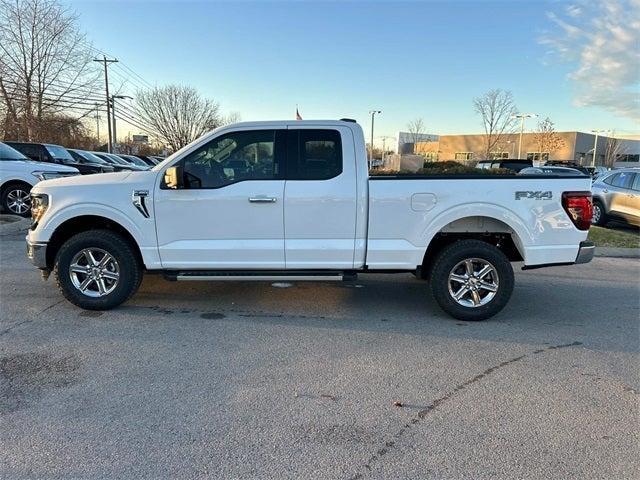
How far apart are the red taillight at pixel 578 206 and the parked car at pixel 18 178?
10890mm

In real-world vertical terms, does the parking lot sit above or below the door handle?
below

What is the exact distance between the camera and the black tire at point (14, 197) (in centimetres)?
1112

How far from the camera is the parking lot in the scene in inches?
103

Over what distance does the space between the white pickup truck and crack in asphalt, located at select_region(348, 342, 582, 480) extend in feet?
2.76

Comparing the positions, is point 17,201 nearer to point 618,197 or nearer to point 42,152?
point 42,152

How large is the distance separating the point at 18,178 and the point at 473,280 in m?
10.9

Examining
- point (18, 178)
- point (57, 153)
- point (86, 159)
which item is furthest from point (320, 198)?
point (86, 159)

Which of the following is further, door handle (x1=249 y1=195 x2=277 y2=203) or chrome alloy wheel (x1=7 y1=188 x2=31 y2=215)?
chrome alloy wheel (x1=7 y1=188 x2=31 y2=215)

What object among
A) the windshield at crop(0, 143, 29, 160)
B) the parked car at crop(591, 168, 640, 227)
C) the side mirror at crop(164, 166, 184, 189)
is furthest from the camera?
the parked car at crop(591, 168, 640, 227)

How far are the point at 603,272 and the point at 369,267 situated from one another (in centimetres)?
487

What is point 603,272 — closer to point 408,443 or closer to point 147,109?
point 408,443

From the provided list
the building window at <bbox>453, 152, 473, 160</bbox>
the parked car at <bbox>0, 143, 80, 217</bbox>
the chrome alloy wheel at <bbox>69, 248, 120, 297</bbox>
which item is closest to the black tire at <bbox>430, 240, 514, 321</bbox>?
the chrome alloy wheel at <bbox>69, 248, 120, 297</bbox>

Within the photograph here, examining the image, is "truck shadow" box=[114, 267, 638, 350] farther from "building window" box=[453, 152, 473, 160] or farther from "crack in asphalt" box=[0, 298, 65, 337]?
"building window" box=[453, 152, 473, 160]

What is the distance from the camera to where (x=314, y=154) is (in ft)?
15.9
